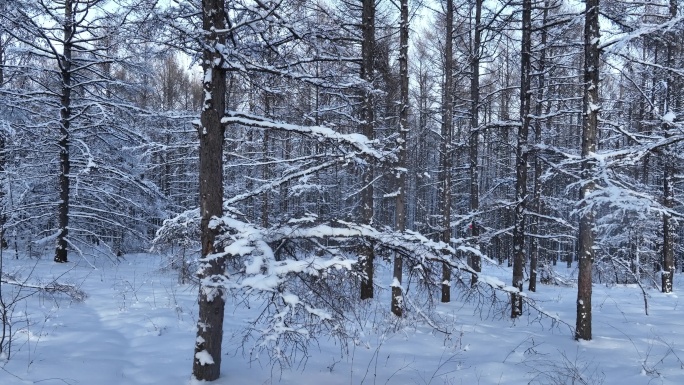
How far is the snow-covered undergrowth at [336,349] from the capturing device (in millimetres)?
5297

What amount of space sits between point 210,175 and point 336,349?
3.80 metres

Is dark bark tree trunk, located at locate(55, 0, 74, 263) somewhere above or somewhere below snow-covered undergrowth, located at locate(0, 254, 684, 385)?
above

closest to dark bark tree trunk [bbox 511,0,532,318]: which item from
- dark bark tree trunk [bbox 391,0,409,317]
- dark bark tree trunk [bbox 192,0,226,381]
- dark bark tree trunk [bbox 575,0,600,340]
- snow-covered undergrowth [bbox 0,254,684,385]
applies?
snow-covered undergrowth [bbox 0,254,684,385]

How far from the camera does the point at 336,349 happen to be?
6.91 m

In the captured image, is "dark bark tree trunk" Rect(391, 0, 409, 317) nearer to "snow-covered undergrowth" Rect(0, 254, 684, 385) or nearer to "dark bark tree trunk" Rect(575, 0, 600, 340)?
"snow-covered undergrowth" Rect(0, 254, 684, 385)

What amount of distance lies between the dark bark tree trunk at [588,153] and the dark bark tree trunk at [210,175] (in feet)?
21.3

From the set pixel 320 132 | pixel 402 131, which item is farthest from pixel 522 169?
pixel 320 132

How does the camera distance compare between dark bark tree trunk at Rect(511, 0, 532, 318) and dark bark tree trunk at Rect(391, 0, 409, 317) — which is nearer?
dark bark tree trunk at Rect(391, 0, 409, 317)

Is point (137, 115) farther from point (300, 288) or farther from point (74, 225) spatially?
point (300, 288)

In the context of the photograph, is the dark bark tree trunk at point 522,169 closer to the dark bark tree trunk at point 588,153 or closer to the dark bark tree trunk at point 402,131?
the dark bark tree trunk at point 588,153

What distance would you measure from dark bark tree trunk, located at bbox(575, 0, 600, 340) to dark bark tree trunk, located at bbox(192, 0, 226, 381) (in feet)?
21.3

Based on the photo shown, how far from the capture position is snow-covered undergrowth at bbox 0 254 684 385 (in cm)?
530

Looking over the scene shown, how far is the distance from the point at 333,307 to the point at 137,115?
464 inches

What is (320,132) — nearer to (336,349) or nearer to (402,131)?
(336,349)
